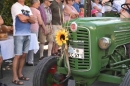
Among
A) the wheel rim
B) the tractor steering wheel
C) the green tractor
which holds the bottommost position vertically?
the wheel rim

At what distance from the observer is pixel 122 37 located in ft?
14.8

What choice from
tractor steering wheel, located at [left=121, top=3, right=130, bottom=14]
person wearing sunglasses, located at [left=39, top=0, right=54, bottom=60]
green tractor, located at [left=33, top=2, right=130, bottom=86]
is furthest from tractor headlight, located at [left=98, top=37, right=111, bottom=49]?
person wearing sunglasses, located at [left=39, top=0, right=54, bottom=60]

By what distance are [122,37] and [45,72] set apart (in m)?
1.31

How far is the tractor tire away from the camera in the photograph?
173 inches

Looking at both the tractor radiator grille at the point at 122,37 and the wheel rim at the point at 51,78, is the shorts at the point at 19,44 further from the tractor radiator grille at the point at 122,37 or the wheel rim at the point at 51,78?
the tractor radiator grille at the point at 122,37

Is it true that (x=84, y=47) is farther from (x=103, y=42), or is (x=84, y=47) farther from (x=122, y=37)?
(x=122, y=37)

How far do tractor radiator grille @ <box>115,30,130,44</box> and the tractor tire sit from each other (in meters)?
1.05

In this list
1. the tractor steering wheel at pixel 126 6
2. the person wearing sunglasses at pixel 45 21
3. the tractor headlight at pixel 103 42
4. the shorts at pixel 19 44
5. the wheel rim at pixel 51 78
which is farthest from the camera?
the person wearing sunglasses at pixel 45 21

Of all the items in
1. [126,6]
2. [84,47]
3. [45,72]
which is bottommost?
[45,72]

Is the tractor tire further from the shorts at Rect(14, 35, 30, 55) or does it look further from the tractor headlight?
the shorts at Rect(14, 35, 30, 55)

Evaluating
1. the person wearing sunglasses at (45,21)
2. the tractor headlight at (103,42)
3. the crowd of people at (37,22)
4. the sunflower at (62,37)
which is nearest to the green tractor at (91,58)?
the tractor headlight at (103,42)

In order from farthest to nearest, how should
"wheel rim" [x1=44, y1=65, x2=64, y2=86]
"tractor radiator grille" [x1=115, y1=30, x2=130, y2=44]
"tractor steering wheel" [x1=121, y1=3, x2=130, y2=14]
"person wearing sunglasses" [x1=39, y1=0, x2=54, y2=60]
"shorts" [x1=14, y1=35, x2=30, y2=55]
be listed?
"person wearing sunglasses" [x1=39, y1=0, x2=54, y2=60]
"shorts" [x1=14, y1=35, x2=30, y2=55]
"tractor steering wheel" [x1=121, y1=3, x2=130, y2=14]
"wheel rim" [x1=44, y1=65, x2=64, y2=86]
"tractor radiator grille" [x1=115, y1=30, x2=130, y2=44]

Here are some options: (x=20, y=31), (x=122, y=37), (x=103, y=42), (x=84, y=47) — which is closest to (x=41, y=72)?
(x=84, y=47)

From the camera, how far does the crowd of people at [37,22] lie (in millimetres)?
5773
